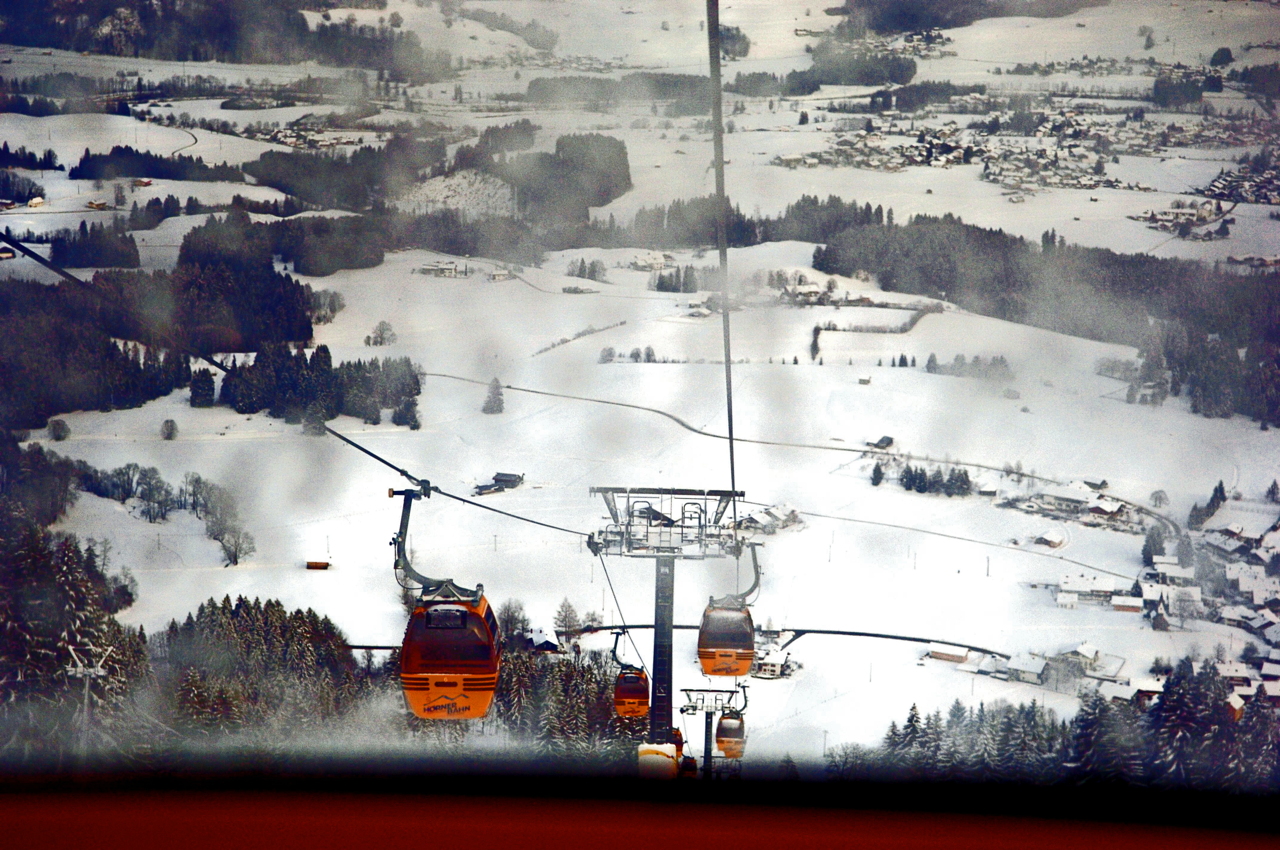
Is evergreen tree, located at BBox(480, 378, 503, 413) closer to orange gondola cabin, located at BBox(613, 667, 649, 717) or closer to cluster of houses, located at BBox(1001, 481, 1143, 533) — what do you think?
orange gondola cabin, located at BBox(613, 667, 649, 717)

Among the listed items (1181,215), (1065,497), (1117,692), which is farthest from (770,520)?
(1181,215)

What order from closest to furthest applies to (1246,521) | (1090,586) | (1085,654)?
(1085,654), (1246,521), (1090,586)

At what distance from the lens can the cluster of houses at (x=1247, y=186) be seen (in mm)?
8742

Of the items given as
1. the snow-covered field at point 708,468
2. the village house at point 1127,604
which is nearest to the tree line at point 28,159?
the snow-covered field at point 708,468

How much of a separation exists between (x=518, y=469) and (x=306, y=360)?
2.12m

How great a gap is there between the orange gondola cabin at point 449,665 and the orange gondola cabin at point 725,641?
1.27 m

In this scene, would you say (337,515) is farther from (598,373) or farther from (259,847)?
(259,847)

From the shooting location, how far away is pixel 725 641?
5.15 m

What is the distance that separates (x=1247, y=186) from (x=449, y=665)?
824cm

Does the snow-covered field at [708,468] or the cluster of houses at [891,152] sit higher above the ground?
the cluster of houses at [891,152]

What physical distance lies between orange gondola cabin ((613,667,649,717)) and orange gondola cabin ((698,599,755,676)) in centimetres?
69

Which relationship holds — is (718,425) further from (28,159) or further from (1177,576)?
(28,159)

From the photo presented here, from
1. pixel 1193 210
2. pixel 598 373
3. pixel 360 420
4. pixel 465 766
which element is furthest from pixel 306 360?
pixel 1193 210

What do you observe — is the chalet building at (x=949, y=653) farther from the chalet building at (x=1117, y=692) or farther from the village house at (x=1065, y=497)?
the village house at (x=1065, y=497)
